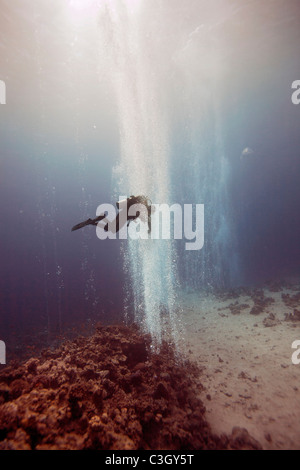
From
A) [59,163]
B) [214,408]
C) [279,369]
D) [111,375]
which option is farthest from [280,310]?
[59,163]

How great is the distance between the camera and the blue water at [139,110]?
41.3 feet

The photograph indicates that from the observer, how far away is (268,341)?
7.57 m

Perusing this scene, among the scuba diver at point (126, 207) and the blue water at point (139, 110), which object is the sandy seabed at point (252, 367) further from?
the scuba diver at point (126, 207)

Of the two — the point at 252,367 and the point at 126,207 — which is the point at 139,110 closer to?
the point at 126,207

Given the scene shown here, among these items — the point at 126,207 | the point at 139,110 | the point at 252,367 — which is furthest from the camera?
the point at 139,110

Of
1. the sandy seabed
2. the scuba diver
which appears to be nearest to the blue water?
the sandy seabed

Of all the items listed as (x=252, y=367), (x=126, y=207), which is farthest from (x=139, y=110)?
(x=252, y=367)

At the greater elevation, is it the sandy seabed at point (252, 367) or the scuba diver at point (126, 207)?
the scuba diver at point (126, 207)

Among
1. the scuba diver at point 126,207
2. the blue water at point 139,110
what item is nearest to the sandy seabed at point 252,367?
the blue water at point 139,110

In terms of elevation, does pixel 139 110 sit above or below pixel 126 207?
above

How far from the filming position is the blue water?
12.6 meters

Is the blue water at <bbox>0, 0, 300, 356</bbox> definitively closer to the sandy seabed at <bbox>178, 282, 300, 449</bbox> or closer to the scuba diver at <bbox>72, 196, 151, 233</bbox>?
the sandy seabed at <bbox>178, 282, 300, 449</bbox>

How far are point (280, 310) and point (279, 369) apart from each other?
5.65m

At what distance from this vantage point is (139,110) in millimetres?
18297
